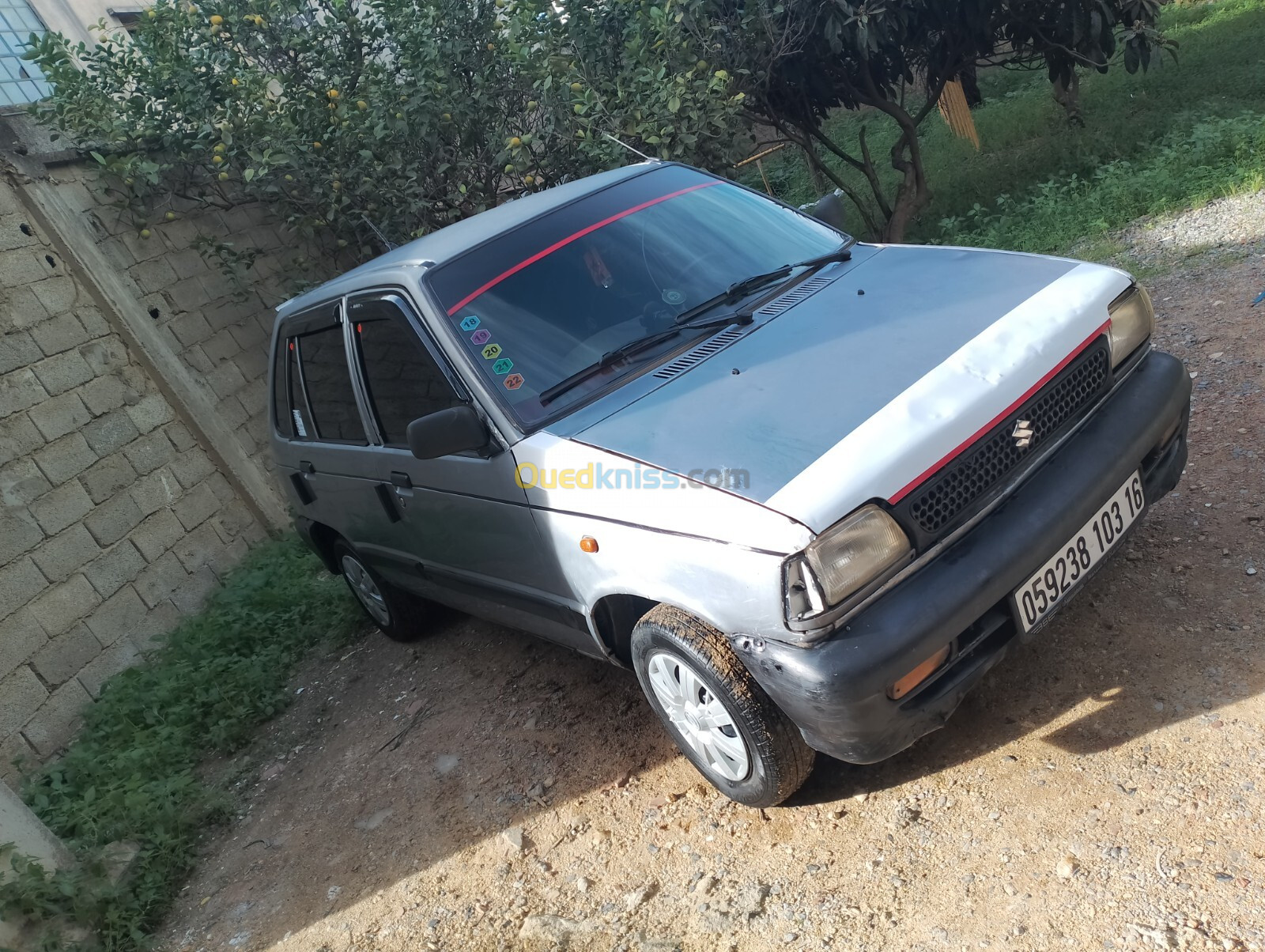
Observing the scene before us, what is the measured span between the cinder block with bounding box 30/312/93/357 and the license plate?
5.50 m

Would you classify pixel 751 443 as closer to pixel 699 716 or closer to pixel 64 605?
pixel 699 716

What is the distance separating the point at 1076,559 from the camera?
2.45 m

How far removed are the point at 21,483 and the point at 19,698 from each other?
117 centimetres

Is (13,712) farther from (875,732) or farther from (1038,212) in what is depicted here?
(1038,212)

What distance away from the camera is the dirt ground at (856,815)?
2.19 m

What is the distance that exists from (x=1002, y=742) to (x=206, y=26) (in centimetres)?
729

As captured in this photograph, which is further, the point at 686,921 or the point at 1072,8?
the point at 1072,8

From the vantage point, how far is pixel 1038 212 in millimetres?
7277

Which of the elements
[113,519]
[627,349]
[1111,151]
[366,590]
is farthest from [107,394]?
[1111,151]

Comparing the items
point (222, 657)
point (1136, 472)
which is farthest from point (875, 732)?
point (222, 657)

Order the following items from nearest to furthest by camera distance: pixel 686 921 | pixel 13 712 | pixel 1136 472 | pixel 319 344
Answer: pixel 686 921, pixel 1136 472, pixel 319 344, pixel 13 712

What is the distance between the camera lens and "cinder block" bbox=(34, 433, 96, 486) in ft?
16.7

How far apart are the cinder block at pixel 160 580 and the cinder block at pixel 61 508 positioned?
0.51 m

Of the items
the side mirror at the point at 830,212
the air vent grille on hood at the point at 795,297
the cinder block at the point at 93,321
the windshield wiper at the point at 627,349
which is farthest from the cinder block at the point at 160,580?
the side mirror at the point at 830,212
